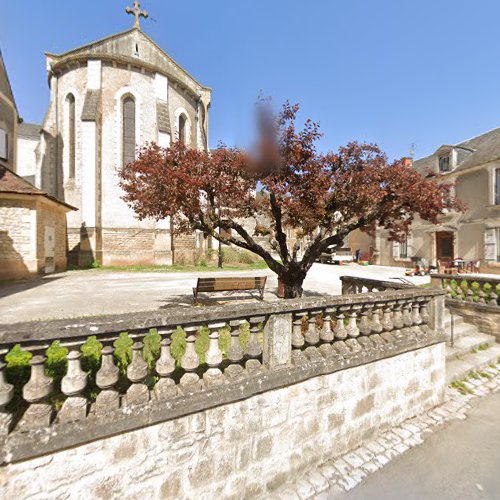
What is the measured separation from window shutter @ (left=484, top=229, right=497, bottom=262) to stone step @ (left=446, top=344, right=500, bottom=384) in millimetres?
12391

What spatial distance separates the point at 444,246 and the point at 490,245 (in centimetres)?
274

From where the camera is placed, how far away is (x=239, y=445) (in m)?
2.29

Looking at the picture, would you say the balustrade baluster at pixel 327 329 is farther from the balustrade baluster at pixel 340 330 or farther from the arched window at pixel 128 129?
the arched window at pixel 128 129

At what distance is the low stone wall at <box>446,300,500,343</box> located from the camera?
5285 mm

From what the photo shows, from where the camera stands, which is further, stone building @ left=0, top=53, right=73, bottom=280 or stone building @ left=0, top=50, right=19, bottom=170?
stone building @ left=0, top=50, right=19, bottom=170

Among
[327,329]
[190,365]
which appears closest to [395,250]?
[327,329]

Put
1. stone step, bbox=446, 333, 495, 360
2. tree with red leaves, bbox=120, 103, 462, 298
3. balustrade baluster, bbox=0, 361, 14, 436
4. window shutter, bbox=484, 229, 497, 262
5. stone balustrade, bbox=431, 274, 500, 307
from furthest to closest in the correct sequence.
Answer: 1. window shutter, bbox=484, 229, 497, 262
2. stone balustrade, bbox=431, 274, 500, 307
3. stone step, bbox=446, 333, 495, 360
4. tree with red leaves, bbox=120, 103, 462, 298
5. balustrade baluster, bbox=0, 361, 14, 436

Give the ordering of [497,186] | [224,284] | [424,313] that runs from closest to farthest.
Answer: [424,313]
[224,284]
[497,186]

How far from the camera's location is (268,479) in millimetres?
2441

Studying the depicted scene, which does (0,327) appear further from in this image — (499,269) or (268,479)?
(499,269)

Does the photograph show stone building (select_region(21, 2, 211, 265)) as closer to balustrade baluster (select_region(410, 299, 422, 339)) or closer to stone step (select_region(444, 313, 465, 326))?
stone step (select_region(444, 313, 465, 326))

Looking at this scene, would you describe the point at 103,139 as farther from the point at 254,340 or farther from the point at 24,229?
the point at 254,340

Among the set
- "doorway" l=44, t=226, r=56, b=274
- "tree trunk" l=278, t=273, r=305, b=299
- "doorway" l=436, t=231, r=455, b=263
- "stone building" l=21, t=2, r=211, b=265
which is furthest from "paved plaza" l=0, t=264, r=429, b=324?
"doorway" l=436, t=231, r=455, b=263

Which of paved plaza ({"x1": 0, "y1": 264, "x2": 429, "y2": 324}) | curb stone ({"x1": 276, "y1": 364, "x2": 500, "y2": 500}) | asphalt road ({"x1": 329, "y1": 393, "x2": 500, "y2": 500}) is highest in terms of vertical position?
paved plaza ({"x1": 0, "y1": 264, "x2": 429, "y2": 324})
